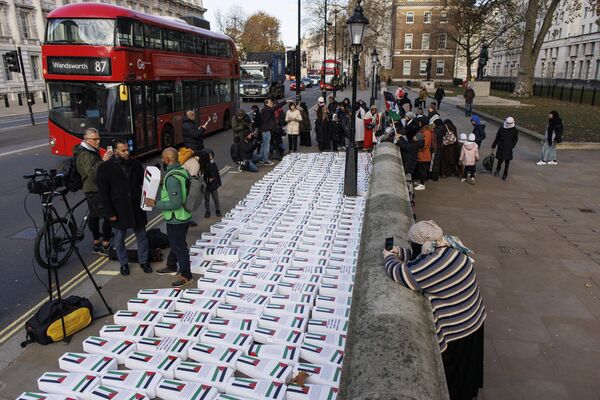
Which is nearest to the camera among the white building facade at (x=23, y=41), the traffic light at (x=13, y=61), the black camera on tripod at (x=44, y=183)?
the black camera on tripod at (x=44, y=183)

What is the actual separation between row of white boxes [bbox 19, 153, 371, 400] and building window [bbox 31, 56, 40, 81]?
43.0 metres

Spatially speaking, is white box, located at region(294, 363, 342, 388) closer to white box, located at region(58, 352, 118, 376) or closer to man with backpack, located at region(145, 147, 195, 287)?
white box, located at region(58, 352, 118, 376)

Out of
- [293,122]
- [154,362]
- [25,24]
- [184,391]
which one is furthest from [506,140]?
[25,24]

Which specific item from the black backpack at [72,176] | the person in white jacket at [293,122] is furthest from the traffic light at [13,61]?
the black backpack at [72,176]

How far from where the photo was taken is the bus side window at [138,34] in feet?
42.8

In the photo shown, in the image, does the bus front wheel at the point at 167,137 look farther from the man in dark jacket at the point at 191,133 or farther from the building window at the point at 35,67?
the building window at the point at 35,67

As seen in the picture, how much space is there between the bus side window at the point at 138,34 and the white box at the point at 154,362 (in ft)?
36.0

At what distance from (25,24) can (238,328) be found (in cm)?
4707

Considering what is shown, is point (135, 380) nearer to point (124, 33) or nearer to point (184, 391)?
point (184, 391)

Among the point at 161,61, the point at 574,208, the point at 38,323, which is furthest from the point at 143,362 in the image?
the point at 161,61

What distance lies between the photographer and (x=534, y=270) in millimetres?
6922

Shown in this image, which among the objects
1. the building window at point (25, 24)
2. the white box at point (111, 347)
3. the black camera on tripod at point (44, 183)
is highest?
the building window at point (25, 24)

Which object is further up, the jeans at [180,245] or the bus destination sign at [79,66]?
the bus destination sign at [79,66]

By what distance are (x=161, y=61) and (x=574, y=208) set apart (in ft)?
40.7
